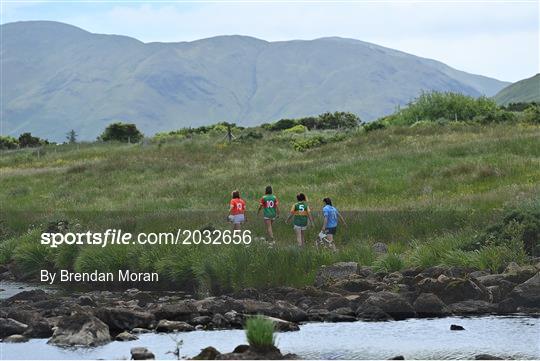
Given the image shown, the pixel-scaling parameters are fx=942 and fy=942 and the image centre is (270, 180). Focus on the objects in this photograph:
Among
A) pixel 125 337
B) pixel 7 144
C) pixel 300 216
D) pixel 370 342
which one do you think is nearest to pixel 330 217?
pixel 300 216

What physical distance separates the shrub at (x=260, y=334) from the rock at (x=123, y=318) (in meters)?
6.24

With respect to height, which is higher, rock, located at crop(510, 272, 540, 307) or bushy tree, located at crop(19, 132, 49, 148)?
bushy tree, located at crop(19, 132, 49, 148)

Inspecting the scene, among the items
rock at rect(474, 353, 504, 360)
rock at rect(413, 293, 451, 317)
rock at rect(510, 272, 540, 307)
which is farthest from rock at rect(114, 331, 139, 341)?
A: rock at rect(510, 272, 540, 307)

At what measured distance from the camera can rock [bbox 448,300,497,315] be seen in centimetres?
2208

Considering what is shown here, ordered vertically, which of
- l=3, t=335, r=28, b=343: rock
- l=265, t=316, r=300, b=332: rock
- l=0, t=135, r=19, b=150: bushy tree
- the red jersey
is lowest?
l=3, t=335, r=28, b=343: rock

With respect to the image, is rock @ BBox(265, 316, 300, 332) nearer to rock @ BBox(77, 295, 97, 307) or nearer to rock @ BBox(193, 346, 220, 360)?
rock @ BBox(193, 346, 220, 360)

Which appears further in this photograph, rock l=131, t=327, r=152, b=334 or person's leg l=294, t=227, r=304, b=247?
person's leg l=294, t=227, r=304, b=247

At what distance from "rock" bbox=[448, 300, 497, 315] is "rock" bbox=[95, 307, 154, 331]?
7.10 meters

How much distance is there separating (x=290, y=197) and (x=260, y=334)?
2935 centimetres

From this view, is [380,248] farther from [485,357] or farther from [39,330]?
[485,357]

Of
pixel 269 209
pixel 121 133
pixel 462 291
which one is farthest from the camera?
pixel 121 133

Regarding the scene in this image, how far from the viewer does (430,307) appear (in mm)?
22078

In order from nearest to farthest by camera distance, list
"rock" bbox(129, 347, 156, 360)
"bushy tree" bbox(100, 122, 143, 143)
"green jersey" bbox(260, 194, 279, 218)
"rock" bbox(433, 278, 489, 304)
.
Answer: "rock" bbox(129, 347, 156, 360), "rock" bbox(433, 278, 489, 304), "green jersey" bbox(260, 194, 279, 218), "bushy tree" bbox(100, 122, 143, 143)

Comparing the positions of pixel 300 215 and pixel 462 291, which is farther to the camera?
pixel 300 215
